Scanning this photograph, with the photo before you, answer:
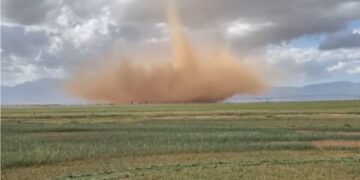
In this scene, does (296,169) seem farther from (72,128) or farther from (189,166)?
(72,128)

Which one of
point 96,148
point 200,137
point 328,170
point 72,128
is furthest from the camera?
point 72,128

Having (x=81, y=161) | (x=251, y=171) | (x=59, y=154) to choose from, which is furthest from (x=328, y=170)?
(x=59, y=154)

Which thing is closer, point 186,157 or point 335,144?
point 186,157

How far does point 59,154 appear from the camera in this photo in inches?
1280

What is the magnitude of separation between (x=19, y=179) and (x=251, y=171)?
11.4 meters

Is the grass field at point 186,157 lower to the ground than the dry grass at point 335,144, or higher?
higher

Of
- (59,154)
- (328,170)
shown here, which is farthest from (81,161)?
(328,170)

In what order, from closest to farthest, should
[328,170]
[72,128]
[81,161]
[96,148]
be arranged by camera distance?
1. [328,170]
2. [81,161]
3. [96,148]
4. [72,128]

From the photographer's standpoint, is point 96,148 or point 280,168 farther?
point 96,148

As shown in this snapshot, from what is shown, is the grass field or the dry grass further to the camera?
the dry grass

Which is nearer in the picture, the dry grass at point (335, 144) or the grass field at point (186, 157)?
the grass field at point (186, 157)

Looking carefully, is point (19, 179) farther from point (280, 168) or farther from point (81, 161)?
point (280, 168)

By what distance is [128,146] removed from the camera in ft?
123

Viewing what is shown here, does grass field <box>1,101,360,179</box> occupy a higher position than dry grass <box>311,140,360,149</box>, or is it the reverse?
grass field <box>1,101,360,179</box>
